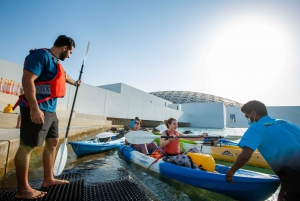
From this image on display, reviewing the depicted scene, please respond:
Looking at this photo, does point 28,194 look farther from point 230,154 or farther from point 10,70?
point 10,70

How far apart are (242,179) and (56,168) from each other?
3306 mm

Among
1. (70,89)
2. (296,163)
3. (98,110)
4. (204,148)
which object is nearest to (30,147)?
(296,163)

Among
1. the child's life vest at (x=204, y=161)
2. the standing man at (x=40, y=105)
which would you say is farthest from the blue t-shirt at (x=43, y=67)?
the child's life vest at (x=204, y=161)

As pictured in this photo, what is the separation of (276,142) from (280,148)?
77 mm

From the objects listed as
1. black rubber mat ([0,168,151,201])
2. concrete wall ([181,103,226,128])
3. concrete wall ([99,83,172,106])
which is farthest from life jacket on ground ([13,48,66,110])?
concrete wall ([181,103,226,128])

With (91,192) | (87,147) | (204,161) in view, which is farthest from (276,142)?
(87,147)

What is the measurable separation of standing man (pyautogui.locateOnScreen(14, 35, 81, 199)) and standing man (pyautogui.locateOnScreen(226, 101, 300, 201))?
103 inches

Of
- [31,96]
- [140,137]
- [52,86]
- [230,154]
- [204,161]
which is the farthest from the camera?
[230,154]

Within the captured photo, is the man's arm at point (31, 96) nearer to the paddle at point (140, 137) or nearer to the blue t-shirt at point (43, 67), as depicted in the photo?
the blue t-shirt at point (43, 67)

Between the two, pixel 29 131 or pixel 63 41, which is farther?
pixel 63 41

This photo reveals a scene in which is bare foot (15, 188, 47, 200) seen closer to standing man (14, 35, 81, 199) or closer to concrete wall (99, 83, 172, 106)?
standing man (14, 35, 81, 199)

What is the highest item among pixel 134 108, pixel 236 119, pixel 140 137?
pixel 134 108

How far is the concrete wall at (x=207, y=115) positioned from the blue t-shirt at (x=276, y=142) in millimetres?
42058

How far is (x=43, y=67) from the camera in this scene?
1.99 m
